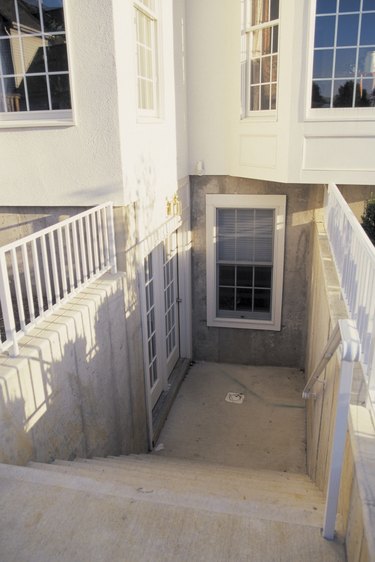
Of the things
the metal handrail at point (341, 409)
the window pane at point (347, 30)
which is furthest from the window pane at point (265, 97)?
the metal handrail at point (341, 409)

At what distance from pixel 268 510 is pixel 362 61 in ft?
18.8

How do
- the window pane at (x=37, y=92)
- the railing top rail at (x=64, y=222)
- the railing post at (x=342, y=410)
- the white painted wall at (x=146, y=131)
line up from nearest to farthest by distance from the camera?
the railing post at (x=342, y=410) → the railing top rail at (x=64, y=222) → the white painted wall at (x=146, y=131) → the window pane at (x=37, y=92)

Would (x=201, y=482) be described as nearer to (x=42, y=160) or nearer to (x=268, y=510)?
(x=268, y=510)

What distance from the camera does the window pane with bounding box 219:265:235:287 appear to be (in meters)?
8.65

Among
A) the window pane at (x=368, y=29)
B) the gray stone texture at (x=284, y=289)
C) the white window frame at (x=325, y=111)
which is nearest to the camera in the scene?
the window pane at (x=368, y=29)

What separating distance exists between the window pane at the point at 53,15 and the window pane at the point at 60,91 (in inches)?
19.0

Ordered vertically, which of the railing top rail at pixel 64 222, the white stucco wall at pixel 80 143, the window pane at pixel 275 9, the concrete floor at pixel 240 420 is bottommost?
the concrete floor at pixel 240 420

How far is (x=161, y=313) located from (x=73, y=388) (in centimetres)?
298

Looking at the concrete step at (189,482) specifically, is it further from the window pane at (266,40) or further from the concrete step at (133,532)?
the window pane at (266,40)

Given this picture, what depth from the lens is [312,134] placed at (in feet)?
21.4

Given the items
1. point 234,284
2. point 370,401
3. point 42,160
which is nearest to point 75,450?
point 370,401

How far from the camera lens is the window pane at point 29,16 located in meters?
5.05

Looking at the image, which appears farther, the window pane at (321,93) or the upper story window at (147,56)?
the window pane at (321,93)


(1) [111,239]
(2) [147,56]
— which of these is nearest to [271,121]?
(2) [147,56]
